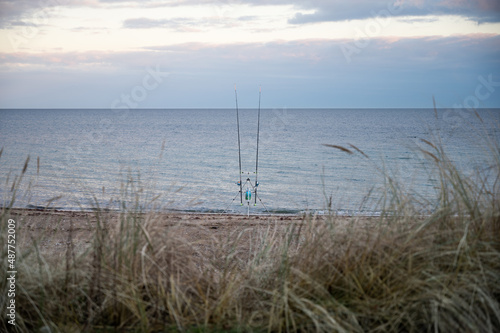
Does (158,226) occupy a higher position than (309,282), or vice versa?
(158,226)

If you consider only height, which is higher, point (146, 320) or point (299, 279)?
point (299, 279)

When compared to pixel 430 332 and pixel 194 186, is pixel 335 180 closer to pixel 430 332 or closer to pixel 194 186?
pixel 194 186

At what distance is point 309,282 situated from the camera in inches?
112

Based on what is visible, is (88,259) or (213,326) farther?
(88,259)

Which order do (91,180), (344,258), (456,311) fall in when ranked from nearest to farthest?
1. (456,311)
2. (344,258)
3. (91,180)

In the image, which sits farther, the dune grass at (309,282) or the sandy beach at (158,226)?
the sandy beach at (158,226)

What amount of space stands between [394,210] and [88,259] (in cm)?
244

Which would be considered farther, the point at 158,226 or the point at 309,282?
the point at 158,226

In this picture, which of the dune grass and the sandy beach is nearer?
the dune grass

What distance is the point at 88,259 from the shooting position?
3303 mm

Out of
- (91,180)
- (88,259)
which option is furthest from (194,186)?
(88,259)

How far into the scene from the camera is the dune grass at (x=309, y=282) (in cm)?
263

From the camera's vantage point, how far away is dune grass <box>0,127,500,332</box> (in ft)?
8.62

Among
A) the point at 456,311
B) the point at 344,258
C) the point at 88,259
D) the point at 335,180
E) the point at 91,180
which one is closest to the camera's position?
the point at 456,311
